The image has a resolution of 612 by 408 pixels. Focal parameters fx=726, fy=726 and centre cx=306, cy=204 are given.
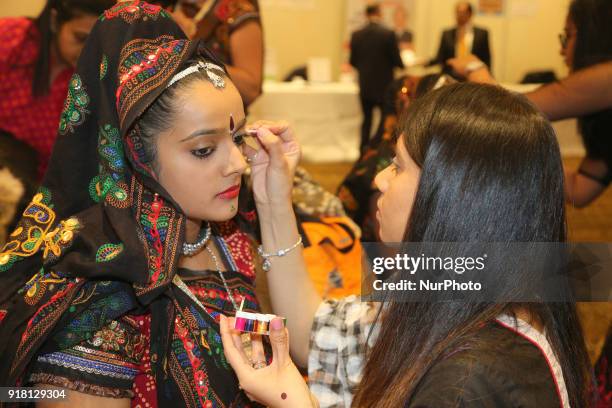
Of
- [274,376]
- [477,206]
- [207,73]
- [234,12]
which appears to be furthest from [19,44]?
[477,206]

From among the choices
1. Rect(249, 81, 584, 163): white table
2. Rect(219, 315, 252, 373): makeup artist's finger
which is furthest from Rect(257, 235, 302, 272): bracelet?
Rect(249, 81, 584, 163): white table

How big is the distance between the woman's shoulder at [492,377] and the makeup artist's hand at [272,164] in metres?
0.65

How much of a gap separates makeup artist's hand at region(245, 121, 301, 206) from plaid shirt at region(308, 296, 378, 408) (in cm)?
30

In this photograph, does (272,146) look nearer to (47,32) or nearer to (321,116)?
(47,32)

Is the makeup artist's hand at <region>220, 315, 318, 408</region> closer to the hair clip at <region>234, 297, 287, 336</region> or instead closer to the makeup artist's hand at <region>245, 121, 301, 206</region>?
the hair clip at <region>234, 297, 287, 336</region>

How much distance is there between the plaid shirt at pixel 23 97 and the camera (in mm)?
2338

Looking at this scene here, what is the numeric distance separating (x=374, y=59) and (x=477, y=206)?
5289 millimetres

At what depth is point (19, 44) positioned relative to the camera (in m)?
2.34

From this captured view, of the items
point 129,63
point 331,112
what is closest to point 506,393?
point 129,63

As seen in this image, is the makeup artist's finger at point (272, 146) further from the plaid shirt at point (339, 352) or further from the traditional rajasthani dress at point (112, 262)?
the plaid shirt at point (339, 352)

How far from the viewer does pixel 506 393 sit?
1102 mm

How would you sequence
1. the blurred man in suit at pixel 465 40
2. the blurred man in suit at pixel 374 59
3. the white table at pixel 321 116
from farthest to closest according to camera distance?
the white table at pixel 321 116 < the blurred man in suit at pixel 374 59 < the blurred man in suit at pixel 465 40

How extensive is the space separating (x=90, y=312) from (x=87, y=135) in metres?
0.36

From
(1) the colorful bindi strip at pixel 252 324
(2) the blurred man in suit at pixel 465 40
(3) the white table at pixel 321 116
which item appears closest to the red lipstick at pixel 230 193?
(1) the colorful bindi strip at pixel 252 324
